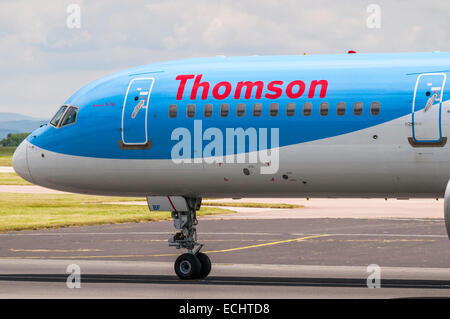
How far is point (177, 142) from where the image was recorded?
25.9 metres

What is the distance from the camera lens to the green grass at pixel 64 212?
160 ft

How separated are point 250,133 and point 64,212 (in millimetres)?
33373

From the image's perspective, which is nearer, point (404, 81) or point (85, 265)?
point (404, 81)

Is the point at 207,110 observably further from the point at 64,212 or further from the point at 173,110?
the point at 64,212

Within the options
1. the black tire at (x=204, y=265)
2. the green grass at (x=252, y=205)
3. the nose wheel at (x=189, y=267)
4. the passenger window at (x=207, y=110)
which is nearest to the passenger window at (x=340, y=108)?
the passenger window at (x=207, y=110)

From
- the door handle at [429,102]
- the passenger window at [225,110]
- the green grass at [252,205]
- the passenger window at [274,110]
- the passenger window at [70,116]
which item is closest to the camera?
the door handle at [429,102]

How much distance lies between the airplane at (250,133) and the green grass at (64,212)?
63.3 feet

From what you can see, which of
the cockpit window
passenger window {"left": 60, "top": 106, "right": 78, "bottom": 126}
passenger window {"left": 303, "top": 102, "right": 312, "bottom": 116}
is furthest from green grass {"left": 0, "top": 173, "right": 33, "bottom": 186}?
passenger window {"left": 303, "top": 102, "right": 312, "bottom": 116}

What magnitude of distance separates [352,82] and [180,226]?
6.17m

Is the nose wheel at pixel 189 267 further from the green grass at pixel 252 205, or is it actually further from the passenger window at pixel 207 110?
the green grass at pixel 252 205

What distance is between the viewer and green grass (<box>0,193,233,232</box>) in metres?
48.8
